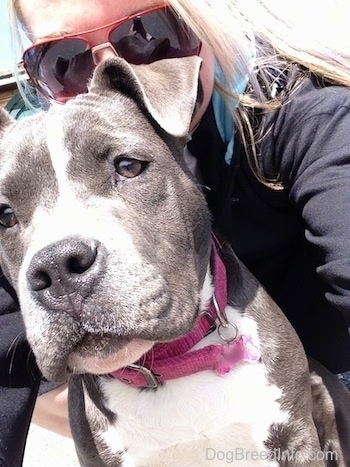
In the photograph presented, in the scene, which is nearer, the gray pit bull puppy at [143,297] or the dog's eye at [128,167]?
the gray pit bull puppy at [143,297]

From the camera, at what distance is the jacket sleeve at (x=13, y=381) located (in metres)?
2.84

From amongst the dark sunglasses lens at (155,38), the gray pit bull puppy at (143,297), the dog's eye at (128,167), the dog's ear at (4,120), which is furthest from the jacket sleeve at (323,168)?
the dog's ear at (4,120)

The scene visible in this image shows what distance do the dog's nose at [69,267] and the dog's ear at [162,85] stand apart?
533mm

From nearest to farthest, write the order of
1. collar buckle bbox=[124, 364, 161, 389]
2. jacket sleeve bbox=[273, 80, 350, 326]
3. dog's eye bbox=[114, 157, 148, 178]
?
dog's eye bbox=[114, 157, 148, 178], jacket sleeve bbox=[273, 80, 350, 326], collar buckle bbox=[124, 364, 161, 389]

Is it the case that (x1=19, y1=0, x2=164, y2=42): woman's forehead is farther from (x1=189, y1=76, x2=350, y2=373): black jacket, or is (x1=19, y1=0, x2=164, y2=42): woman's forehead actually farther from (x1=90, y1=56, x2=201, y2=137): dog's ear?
(x1=189, y1=76, x2=350, y2=373): black jacket

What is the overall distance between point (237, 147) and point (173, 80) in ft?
1.72

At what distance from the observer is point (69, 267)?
1939mm

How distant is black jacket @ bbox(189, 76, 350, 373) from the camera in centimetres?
245

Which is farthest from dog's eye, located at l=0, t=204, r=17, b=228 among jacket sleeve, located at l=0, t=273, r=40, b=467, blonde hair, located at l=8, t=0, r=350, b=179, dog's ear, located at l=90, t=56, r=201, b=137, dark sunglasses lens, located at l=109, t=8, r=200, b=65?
blonde hair, located at l=8, t=0, r=350, b=179

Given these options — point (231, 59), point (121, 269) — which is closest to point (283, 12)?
point (231, 59)

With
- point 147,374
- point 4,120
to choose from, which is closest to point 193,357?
point 147,374

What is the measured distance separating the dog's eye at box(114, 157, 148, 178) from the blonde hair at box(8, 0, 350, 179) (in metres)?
0.63

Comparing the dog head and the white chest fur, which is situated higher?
the dog head

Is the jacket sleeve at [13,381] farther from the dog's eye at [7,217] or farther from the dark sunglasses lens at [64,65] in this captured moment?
the dark sunglasses lens at [64,65]
